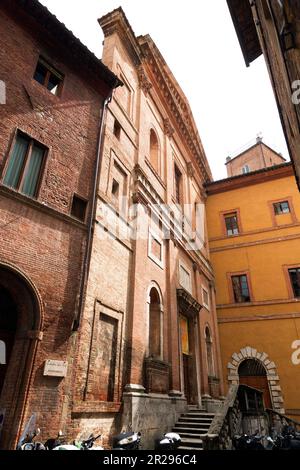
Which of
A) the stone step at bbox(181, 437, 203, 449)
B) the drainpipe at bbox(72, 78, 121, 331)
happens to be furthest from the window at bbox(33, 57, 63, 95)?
the stone step at bbox(181, 437, 203, 449)

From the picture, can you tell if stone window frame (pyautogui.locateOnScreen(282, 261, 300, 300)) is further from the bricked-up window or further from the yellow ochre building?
the bricked-up window

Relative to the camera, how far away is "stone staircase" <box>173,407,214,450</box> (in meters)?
8.11

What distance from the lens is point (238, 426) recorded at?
357 inches

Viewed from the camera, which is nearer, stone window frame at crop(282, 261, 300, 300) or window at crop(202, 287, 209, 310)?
window at crop(202, 287, 209, 310)

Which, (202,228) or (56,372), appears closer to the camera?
(56,372)

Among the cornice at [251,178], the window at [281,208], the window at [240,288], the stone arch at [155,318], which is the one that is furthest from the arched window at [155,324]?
the cornice at [251,178]

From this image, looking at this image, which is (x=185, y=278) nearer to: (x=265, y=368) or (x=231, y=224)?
(x=265, y=368)

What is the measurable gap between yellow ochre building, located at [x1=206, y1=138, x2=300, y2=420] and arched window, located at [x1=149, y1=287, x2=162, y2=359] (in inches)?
302

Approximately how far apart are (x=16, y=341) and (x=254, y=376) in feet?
43.5

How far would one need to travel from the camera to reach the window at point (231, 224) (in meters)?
19.5
